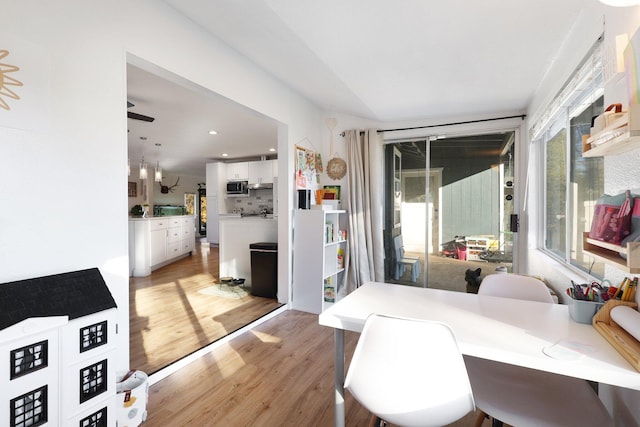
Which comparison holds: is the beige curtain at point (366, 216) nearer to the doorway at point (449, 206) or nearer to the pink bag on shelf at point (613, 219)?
the doorway at point (449, 206)

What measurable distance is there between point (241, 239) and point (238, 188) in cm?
307

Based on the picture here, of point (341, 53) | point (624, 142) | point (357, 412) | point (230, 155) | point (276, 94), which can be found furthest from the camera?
point (230, 155)

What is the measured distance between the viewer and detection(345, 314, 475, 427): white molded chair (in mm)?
999

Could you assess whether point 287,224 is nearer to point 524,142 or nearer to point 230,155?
point 524,142

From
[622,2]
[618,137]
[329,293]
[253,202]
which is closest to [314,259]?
A: [329,293]

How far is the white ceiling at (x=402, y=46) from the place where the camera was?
5.85 ft

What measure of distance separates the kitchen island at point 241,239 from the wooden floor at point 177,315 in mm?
404

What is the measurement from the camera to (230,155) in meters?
7.30

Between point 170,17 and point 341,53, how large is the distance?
1207mm

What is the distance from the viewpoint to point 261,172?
7105 mm

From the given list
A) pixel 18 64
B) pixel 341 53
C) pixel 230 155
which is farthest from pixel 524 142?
pixel 230 155

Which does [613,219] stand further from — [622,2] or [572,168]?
[572,168]

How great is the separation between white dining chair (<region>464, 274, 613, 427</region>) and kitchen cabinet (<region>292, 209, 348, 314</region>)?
6.83 ft

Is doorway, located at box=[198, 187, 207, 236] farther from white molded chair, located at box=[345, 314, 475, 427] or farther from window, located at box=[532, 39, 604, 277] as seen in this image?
white molded chair, located at box=[345, 314, 475, 427]
